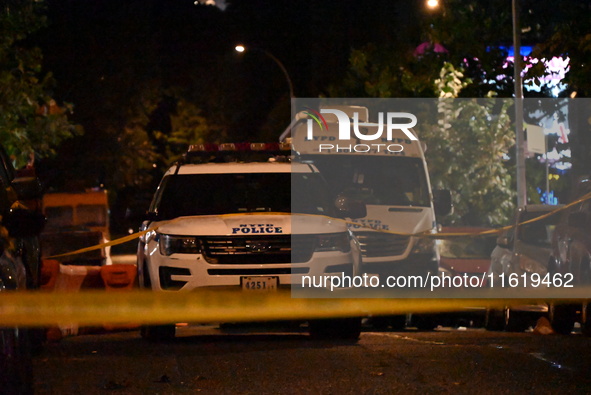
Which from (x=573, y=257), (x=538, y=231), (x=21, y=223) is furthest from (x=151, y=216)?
(x=21, y=223)

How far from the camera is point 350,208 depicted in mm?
12516

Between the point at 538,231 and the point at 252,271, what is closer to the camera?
the point at 252,271

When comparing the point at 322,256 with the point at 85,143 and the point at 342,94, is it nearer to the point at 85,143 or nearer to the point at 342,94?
the point at 342,94

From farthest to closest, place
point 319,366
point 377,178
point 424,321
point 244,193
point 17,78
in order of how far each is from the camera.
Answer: point 17,78
point 424,321
point 377,178
point 244,193
point 319,366

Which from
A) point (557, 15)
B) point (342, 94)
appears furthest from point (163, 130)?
point (557, 15)

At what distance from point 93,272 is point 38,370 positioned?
6194mm

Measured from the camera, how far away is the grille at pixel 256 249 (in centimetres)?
1141

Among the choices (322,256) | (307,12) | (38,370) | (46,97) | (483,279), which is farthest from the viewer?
(307,12)

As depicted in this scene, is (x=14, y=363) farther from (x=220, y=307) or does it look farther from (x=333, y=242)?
Answer: (x=333, y=242)

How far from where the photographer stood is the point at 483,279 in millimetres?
17250

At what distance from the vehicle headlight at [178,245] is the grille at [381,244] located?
10.0ft

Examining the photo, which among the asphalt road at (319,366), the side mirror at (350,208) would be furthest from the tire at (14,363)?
Result: the side mirror at (350,208)

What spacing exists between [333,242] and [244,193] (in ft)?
5.60

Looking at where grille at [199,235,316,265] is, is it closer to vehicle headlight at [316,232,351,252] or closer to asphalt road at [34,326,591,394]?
vehicle headlight at [316,232,351,252]
